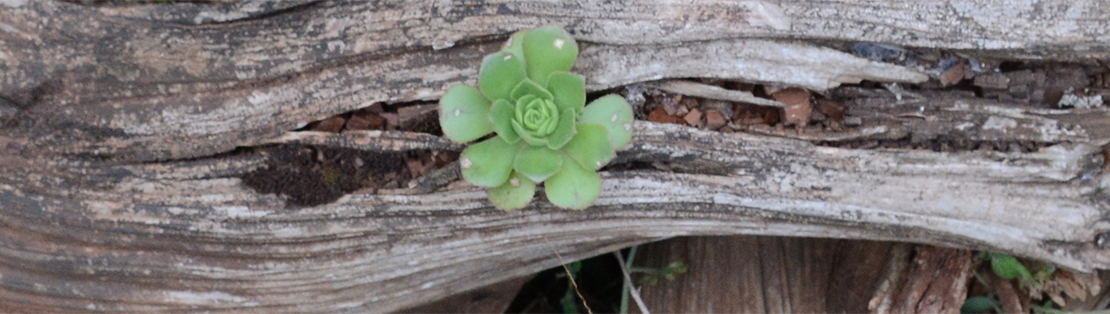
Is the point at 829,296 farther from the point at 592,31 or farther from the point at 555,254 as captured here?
the point at 592,31

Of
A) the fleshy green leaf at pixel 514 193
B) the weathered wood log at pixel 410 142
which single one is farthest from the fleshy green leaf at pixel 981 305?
the fleshy green leaf at pixel 514 193

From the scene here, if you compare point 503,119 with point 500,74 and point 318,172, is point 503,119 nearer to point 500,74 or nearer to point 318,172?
point 500,74

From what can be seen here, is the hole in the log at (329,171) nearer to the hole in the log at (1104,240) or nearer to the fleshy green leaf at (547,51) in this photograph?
the fleshy green leaf at (547,51)

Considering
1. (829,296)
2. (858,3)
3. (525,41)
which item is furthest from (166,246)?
(829,296)

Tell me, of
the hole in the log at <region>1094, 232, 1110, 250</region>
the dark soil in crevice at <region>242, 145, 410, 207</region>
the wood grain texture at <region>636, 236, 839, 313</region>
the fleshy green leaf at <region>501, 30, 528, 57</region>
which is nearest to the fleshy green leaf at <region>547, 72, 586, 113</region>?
the fleshy green leaf at <region>501, 30, 528, 57</region>

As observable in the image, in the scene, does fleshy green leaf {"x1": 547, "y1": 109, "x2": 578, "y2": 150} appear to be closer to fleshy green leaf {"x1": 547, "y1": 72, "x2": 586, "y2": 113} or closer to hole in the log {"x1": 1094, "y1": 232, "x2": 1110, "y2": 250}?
fleshy green leaf {"x1": 547, "y1": 72, "x2": 586, "y2": 113}
